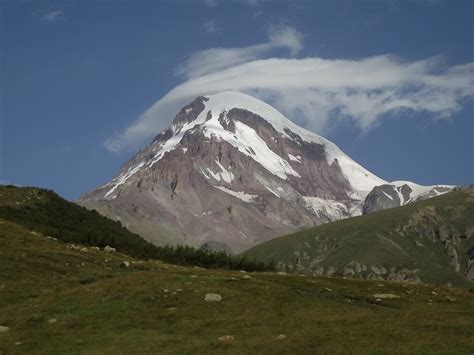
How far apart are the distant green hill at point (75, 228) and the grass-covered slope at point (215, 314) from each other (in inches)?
1050

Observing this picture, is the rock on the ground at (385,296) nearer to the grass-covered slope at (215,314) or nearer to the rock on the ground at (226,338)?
the grass-covered slope at (215,314)

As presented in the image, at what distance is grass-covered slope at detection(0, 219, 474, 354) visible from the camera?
30344mm

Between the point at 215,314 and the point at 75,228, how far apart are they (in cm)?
5414

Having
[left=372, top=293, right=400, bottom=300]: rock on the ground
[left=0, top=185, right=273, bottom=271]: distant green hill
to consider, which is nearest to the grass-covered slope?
[left=372, top=293, right=400, bottom=300]: rock on the ground

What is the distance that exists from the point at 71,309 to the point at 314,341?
1384 centimetres

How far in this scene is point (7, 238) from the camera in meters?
59.2

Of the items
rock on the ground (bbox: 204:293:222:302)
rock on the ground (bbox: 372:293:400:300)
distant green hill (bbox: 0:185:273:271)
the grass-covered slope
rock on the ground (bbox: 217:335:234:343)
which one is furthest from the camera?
distant green hill (bbox: 0:185:273:271)

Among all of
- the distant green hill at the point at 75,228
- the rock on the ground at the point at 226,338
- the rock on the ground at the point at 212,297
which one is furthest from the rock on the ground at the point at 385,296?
the distant green hill at the point at 75,228

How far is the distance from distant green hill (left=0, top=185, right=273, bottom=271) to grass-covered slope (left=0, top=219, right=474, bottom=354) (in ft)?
87.5

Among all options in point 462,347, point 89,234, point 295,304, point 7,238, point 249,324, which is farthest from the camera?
point 89,234

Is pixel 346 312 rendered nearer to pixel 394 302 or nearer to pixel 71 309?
pixel 394 302

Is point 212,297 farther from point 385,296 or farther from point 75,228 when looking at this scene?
point 75,228

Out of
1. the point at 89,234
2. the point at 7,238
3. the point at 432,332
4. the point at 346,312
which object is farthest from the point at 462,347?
the point at 89,234

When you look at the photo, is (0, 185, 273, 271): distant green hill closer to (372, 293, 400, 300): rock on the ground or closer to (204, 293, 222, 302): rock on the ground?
(372, 293, 400, 300): rock on the ground
